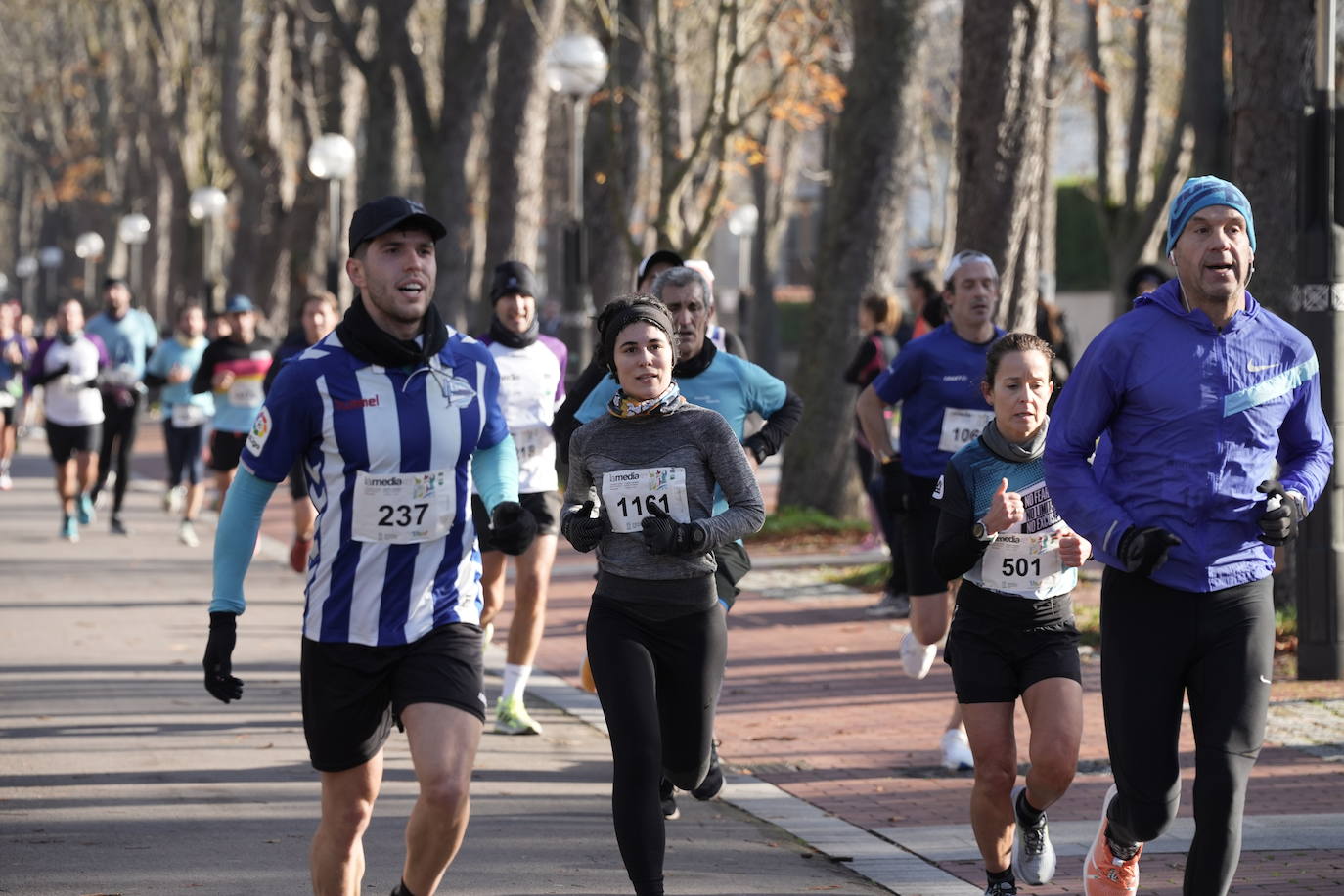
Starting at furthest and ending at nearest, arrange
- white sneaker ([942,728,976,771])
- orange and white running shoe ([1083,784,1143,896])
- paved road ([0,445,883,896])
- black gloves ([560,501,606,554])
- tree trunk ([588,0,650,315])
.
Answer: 1. tree trunk ([588,0,650,315])
2. white sneaker ([942,728,976,771])
3. paved road ([0,445,883,896])
4. black gloves ([560,501,606,554])
5. orange and white running shoe ([1083,784,1143,896])

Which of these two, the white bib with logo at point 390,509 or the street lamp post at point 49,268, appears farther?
the street lamp post at point 49,268

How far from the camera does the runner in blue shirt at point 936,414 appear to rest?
27.3ft

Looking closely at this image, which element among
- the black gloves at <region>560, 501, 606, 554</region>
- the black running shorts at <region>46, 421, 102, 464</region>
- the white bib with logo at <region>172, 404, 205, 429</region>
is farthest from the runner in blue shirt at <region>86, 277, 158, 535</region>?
the black gloves at <region>560, 501, 606, 554</region>

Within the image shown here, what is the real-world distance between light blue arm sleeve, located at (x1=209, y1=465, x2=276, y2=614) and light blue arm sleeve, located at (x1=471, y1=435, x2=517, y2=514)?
541 millimetres

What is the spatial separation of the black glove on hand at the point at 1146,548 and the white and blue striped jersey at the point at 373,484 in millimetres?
1645

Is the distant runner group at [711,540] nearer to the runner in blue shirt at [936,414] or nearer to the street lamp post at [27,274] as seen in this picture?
the runner in blue shirt at [936,414]

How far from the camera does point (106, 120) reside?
5491 centimetres

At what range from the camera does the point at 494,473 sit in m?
5.46

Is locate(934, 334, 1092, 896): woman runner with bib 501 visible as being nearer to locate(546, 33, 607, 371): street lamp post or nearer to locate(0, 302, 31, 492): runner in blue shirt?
locate(546, 33, 607, 371): street lamp post

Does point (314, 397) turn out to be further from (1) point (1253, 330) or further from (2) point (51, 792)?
(2) point (51, 792)

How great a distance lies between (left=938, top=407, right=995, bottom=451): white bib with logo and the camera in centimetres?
843

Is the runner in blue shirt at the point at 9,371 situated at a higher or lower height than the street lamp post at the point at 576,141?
lower

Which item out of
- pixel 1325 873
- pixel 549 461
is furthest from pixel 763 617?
pixel 1325 873

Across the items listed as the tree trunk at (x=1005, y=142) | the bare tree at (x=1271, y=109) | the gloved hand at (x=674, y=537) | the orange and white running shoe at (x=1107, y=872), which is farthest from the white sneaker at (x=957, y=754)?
the tree trunk at (x=1005, y=142)
